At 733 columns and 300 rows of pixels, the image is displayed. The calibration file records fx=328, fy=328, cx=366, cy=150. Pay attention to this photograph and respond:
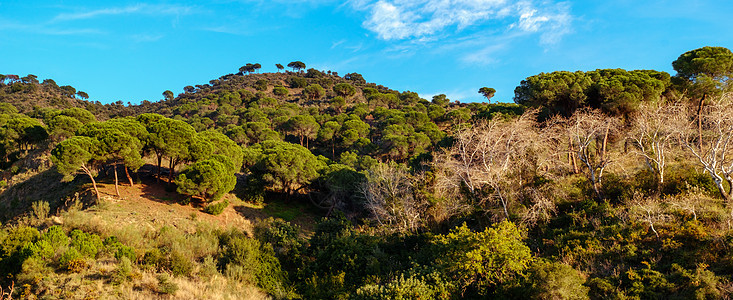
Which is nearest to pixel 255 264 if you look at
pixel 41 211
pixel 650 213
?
pixel 41 211

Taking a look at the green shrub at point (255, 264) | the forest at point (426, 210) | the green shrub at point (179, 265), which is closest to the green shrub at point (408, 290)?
the forest at point (426, 210)

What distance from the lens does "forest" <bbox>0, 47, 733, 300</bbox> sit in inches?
355

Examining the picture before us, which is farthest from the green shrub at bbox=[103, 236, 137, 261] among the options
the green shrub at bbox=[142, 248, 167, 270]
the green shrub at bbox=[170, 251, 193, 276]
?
the green shrub at bbox=[170, 251, 193, 276]

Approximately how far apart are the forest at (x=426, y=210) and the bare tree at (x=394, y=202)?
14 centimetres

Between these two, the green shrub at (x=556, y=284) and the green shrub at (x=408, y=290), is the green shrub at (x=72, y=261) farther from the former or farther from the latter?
the green shrub at (x=556, y=284)

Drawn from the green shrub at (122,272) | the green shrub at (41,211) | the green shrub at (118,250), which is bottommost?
the green shrub at (122,272)

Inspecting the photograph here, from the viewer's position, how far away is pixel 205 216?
65.7 ft

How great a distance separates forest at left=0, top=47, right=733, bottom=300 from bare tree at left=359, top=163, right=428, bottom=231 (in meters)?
0.14

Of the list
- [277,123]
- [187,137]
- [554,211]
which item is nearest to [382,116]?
[277,123]

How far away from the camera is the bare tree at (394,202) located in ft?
57.3

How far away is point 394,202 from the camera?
18344 millimetres

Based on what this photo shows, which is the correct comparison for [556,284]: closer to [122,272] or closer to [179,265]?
[179,265]

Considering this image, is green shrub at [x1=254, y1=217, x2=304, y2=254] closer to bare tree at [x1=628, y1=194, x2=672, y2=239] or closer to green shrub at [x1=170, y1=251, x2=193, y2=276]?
green shrub at [x1=170, y1=251, x2=193, y2=276]

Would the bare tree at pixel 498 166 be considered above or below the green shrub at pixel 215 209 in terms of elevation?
above
